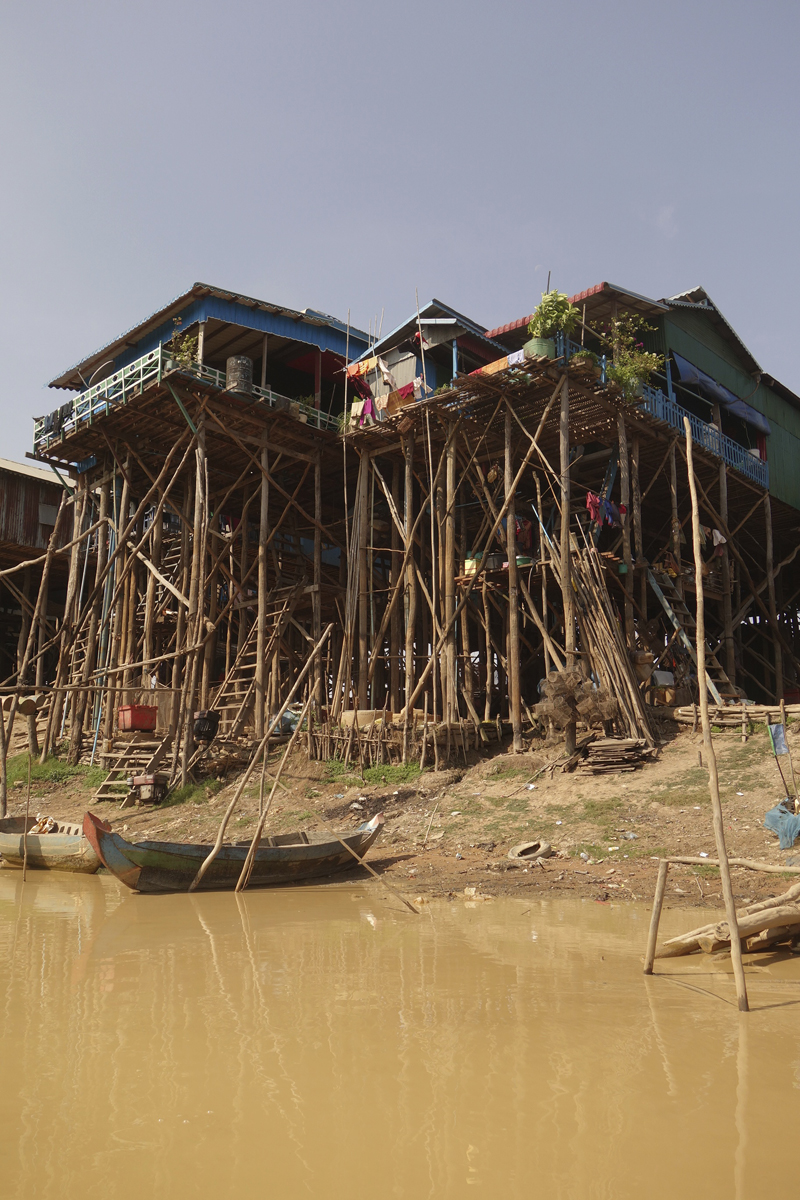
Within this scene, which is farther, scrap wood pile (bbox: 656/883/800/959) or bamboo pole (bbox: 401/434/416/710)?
bamboo pole (bbox: 401/434/416/710)

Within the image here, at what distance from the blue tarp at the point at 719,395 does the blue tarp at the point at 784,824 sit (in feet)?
44.3

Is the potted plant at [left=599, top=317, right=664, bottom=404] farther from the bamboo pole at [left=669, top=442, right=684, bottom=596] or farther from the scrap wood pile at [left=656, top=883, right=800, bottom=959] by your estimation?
the scrap wood pile at [left=656, top=883, right=800, bottom=959]

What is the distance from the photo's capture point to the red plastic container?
57.7 ft

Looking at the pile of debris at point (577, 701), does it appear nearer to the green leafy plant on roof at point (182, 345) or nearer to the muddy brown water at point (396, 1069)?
the muddy brown water at point (396, 1069)

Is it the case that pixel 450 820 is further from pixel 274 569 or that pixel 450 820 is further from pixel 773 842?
pixel 274 569

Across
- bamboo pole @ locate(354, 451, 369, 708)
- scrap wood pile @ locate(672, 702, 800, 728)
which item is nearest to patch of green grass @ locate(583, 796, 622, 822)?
scrap wood pile @ locate(672, 702, 800, 728)

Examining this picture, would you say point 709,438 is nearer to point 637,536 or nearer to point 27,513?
point 637,536

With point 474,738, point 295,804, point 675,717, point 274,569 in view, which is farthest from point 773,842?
point 274,569

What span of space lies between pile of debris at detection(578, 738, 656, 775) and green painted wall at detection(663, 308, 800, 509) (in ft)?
36.6

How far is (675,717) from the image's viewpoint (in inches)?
604

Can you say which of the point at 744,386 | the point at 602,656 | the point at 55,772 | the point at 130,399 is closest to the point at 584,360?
the point at 602,656

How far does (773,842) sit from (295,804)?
26.8 ft

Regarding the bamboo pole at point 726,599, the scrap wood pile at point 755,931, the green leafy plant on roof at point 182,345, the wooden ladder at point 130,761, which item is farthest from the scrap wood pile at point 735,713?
the green leafy plant on roof at point 182,345

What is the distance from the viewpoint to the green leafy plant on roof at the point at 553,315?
1619 cm
